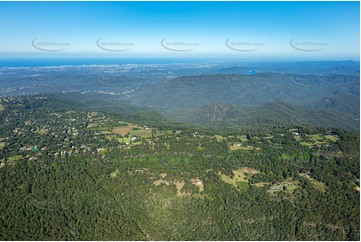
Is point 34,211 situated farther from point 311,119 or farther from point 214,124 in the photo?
point 311,119

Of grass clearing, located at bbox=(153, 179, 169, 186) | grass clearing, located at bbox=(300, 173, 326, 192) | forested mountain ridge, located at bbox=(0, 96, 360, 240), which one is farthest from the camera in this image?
grass clearing, located at bbox=(300, 173, 326, 192)

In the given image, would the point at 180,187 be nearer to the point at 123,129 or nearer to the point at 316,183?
the point at 316,183

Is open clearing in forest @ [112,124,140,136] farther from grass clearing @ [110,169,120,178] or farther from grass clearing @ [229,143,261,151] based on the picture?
grass clearing @ [229,143,261,151]

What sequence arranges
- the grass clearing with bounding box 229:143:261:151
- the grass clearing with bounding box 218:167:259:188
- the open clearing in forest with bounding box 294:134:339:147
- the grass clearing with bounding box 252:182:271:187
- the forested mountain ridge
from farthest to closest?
the open clearing in forest with bounding box 294:134:339:147, the grass clearing with bounding box 229:143:261:151, the grass clearing with bounding box 218:167:259:188, the grass clearing with bounding box 252:182:271:187, the forested mountain ridge

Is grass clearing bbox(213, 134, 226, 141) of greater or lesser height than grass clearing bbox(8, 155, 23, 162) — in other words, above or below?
above

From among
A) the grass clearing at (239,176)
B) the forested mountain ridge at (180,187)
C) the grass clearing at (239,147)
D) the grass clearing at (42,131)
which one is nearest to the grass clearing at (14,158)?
the forested mountain ridge at (180,187)

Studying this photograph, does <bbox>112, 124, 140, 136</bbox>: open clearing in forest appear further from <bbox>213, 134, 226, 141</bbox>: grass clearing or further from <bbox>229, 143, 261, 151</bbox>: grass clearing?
<bbox>229, 143, 261, 151</bbox>: grass clearing

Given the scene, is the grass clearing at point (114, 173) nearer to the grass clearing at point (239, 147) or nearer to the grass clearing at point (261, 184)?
the grass clearing at point (261, 184)

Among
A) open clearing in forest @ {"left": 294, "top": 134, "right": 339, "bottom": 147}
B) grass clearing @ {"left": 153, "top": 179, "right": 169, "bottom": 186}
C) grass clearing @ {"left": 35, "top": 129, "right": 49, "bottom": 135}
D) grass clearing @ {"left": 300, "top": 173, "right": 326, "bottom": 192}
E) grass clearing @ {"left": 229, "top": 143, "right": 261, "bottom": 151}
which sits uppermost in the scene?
grass clearing @ {"left": 35, "top": 129, "right": 49, "bottom": 135}

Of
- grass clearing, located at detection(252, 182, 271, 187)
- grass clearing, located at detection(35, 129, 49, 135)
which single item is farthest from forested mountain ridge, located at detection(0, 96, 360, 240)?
grass clearing, located at detection(35, 129, 49, 135)

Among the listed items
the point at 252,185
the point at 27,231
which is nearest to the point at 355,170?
the point at 252,185

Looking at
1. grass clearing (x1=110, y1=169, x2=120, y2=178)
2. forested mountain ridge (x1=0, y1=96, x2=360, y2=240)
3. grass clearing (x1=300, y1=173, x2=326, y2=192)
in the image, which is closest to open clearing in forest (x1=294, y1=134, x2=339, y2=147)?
forested mountain ridge (x1=0, y1=96, x2=360, y2=240)

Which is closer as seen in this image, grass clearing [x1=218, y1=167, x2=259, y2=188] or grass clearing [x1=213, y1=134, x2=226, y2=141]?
grass clearing [x1=218, y1=167, x2=259, y2=188]
